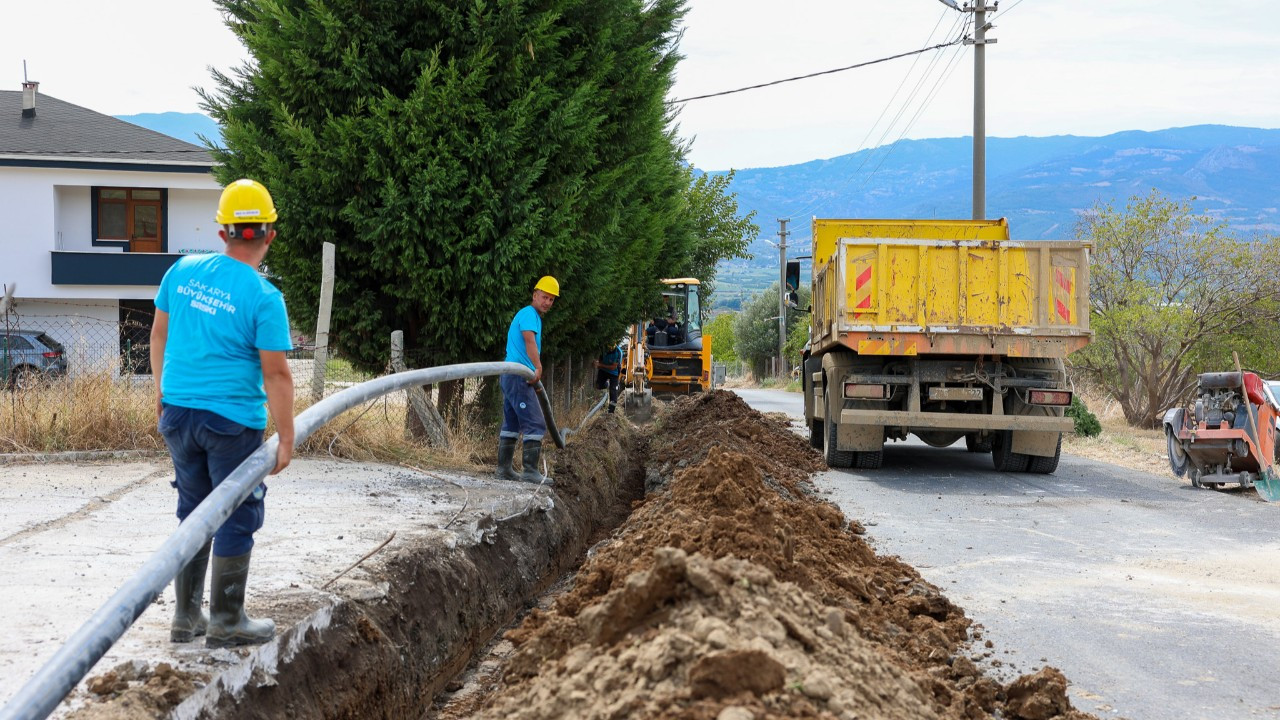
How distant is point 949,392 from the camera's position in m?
12.8

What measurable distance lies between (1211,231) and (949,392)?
14530 millimetres

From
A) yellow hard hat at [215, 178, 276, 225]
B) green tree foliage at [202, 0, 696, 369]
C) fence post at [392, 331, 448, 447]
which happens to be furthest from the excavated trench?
green tree foliage at [202, 0, 696, 369]

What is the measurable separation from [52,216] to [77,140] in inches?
91.8

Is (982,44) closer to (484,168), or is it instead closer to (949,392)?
(949,392)

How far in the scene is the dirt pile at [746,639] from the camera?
3.39m

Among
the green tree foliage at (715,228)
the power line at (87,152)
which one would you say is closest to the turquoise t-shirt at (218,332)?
the green tree foliage at (715,228)

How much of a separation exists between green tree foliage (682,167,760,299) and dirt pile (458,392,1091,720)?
2332 centimetres

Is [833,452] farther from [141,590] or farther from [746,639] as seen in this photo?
[141,590]

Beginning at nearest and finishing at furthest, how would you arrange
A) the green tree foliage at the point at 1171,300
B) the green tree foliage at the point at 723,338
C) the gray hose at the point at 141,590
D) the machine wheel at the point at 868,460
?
the gray hose at the point at 141,590 → the machine wheel at the point at 868,460 → the green tree foliage at the point at 1171,300 → the green tree foliage at the point at 723,338

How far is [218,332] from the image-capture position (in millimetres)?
4391

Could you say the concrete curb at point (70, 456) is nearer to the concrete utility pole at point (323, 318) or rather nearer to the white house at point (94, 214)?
the concrete utility pole at point (323, 318)

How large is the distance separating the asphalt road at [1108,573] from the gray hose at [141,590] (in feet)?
10.8

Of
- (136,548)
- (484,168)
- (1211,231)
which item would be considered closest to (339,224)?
(484,168)

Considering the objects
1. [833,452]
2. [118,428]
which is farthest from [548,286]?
[833,452]
